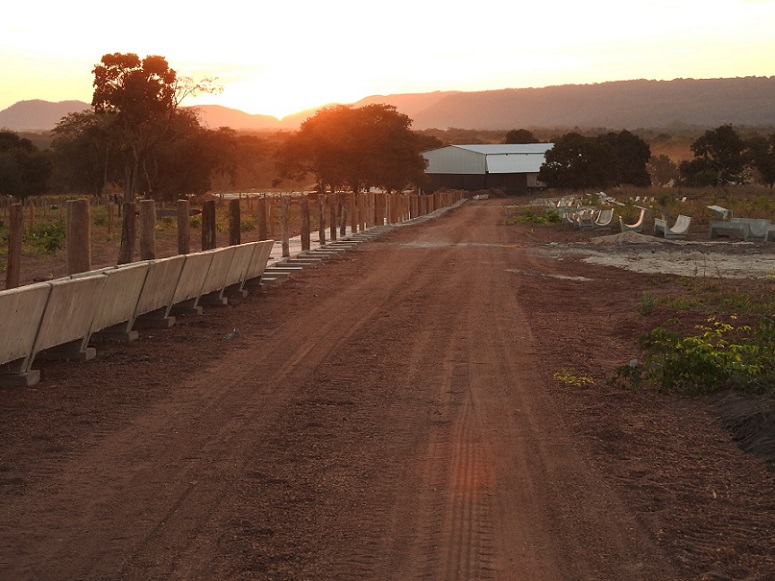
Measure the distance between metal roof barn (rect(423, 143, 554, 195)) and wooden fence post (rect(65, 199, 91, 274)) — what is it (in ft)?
→ 364

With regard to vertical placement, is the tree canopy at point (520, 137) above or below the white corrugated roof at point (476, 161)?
above

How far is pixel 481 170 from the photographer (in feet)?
415

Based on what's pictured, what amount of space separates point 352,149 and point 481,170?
48.8 m

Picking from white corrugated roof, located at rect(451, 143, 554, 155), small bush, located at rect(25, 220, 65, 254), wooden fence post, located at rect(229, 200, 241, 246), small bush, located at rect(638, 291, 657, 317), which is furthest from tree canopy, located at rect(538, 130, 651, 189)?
small bush, located at rect(638, 291, 657, 317)

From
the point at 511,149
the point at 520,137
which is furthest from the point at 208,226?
the point at 520,137

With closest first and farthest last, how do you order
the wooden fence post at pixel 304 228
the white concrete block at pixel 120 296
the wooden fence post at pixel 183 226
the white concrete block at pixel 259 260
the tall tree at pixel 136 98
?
the white concrete block at pixel 120 296 < the wooden fence post at pixel 183 226 < the white concrete block at pixel 259 260 < the wooden fence post at pixel 304 228 < the tall tree at pixel 136 98

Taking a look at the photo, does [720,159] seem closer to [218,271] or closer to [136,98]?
[136,98]

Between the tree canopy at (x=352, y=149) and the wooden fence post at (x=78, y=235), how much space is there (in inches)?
2625

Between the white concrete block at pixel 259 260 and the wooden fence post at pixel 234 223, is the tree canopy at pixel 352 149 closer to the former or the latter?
the wooden fence post at pixel 234 223

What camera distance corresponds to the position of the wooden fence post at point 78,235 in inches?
488

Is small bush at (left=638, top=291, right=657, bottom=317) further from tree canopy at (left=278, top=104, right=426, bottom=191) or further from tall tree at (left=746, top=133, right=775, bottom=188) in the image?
tall tree at (left=746, top=133, right=775, bottom=188)

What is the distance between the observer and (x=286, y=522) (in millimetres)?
5875

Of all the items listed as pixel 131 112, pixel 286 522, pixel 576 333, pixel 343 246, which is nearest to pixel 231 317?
pixel 576 333

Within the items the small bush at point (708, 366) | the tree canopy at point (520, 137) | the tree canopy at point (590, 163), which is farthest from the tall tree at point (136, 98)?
the tree canopy at point (520, 137)
